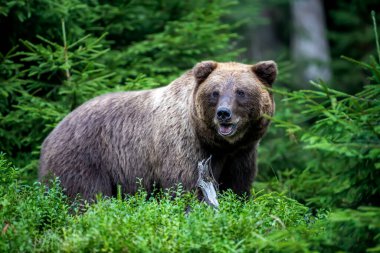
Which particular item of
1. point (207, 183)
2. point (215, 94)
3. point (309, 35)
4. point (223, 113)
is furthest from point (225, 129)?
point (309, 35)

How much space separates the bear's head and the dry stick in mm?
417

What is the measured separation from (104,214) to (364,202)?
237 centimetres

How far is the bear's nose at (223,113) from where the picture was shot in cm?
780

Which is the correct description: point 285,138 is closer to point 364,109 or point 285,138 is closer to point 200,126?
point 200,126

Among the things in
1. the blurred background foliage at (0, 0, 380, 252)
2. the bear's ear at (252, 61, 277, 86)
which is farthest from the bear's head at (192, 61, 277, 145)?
the blurred background foliage at (0, 0, 380, 252)

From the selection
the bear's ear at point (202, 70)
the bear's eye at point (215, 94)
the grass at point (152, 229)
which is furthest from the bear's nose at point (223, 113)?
the grass at point (152, 229)

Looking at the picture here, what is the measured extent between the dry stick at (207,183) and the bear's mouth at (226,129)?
0.36 meters

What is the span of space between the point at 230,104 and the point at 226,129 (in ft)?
1.01

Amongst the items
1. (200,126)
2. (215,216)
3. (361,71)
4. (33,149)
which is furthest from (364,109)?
(361,71)

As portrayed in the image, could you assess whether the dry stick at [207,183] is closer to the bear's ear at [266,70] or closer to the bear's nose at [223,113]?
the bear's nose at [223,113]

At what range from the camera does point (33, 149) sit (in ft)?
34.4

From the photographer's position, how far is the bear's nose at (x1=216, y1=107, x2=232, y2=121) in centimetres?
780

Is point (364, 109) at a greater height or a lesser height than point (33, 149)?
greater

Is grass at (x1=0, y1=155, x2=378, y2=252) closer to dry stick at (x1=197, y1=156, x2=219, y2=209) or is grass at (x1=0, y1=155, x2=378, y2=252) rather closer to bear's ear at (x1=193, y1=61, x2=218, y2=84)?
dry stick at (x1=197, y1=156, x2=219, y2=209)
